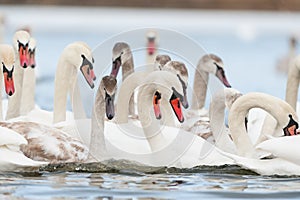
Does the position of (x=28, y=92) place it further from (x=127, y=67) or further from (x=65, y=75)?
(x=127, y=67)

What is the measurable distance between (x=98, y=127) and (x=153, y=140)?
0.41 m

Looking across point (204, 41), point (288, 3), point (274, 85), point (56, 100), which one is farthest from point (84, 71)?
point (288, 3)

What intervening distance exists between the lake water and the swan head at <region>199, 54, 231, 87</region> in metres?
2.26

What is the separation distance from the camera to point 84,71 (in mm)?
8758

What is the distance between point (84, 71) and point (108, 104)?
123cm

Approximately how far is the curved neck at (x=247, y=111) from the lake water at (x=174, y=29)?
0.99ft

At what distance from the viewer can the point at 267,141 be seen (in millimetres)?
7238

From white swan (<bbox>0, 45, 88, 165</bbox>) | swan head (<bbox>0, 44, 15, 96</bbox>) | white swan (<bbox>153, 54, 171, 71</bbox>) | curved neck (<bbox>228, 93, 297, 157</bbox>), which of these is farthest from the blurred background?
white swan (<bbox>0, 45, 88, 165</bbox>)

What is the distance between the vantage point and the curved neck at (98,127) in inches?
302

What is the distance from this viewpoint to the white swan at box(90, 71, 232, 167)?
25.0 feet

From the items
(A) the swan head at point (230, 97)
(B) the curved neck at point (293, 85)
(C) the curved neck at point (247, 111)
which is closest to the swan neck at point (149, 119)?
(C) the curved neck at point (247, 111)

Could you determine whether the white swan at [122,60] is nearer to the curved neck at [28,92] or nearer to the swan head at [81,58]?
the swan head at [81,58]

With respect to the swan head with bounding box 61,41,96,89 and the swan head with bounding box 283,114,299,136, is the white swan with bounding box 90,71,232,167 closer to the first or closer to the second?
the swan head with bounding box 283,114,299,136

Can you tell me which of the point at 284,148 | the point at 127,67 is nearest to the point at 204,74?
the point at 127,67
